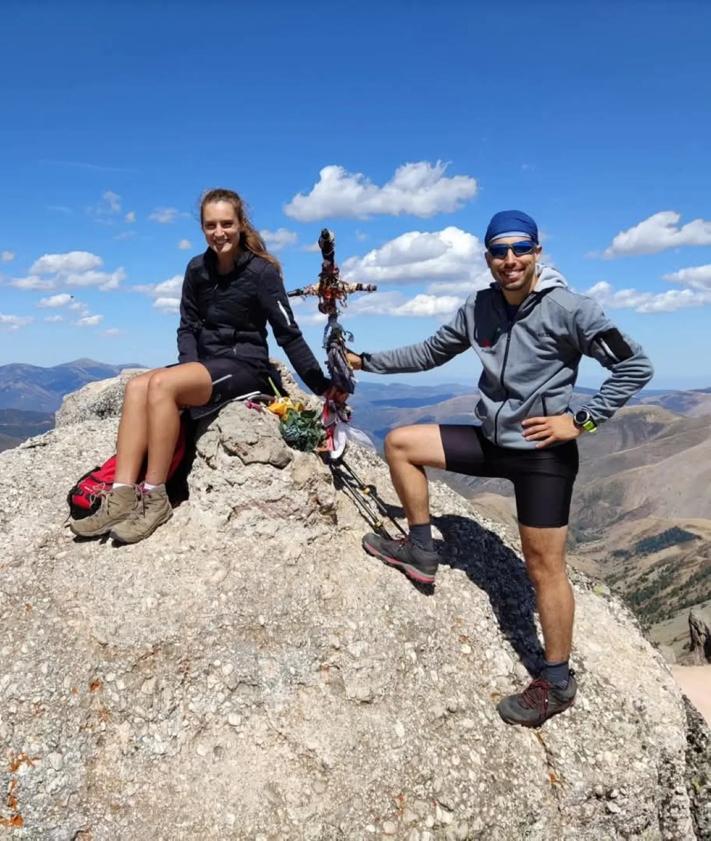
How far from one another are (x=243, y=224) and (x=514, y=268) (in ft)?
10.8

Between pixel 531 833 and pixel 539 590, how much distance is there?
8.54 feet

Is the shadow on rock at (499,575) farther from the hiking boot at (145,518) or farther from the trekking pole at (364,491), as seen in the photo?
the hiking boot at (145,518)

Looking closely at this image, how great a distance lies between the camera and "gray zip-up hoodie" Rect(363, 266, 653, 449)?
6184mm

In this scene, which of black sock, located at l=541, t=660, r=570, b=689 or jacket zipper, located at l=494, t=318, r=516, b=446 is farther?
black sock, located at l=541, t=660, r=570, b=689

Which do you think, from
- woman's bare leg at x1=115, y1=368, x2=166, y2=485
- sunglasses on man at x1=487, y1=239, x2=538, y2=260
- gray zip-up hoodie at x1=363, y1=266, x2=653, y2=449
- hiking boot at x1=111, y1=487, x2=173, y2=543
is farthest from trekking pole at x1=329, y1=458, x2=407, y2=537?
sunglasses on man at x1=487, y1=239, x2=538, y2=260

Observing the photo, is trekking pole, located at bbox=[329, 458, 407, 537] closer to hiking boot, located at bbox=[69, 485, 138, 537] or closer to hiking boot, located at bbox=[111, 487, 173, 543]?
hiking boot, located at bbox=[111, 487, 173, 543]

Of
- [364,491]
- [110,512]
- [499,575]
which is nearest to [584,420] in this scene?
[499,575]

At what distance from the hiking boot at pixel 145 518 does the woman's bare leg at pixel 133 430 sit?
306mm

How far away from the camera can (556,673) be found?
24.0ft

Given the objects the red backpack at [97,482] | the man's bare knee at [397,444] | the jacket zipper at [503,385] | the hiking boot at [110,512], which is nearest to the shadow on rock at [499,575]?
the man's bare knee at [397,444]

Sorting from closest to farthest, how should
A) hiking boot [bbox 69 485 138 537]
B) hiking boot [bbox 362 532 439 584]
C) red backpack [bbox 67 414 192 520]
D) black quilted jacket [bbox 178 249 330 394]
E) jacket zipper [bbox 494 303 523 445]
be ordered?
jacket zipper [bbox 494 303 523 445] < hiking boot [bbox 69 485 138 537] < red backpack [bbox 67 414 192 520] < black quilted jacket [bbox 178 249 330 394] < hiking boot [bbox 362 532 439 584]

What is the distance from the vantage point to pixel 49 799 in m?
5.98

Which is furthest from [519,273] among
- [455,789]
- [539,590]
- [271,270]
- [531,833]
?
[531,833]

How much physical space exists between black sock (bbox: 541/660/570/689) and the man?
14 mm
